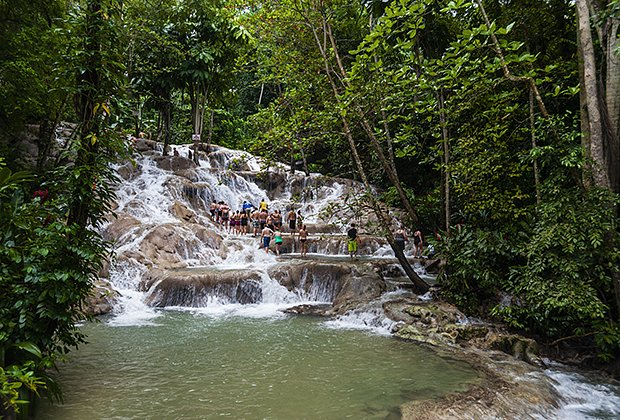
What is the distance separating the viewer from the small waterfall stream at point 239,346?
486 centimetres

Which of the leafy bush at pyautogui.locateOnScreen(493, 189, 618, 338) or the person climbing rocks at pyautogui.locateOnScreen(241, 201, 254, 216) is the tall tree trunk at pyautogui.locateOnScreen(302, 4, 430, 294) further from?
the person climbing rocks at pyautogui.locateOnScreen(241, 201, 254, 216)

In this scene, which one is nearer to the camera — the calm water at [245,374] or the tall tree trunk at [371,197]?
the calm water at [245,374]

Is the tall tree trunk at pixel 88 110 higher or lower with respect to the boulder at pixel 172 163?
lower

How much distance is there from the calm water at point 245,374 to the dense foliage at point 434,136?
98cm

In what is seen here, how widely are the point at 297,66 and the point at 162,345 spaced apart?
25.4 ft

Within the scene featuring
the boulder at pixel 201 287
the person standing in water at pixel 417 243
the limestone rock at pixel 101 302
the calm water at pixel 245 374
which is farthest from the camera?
the person standing in water at pixel 417 243

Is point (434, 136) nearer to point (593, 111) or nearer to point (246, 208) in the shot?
point (593, 111)

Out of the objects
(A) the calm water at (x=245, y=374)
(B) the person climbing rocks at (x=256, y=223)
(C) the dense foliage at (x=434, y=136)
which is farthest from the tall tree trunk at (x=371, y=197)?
(B) the person climbing rocks at (x=256, y=223)

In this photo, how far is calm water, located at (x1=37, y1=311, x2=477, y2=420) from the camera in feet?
15.2

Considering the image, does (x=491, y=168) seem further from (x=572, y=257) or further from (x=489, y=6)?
(x=489, y=6)

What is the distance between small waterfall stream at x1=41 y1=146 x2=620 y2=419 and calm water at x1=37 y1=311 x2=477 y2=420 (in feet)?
0.06

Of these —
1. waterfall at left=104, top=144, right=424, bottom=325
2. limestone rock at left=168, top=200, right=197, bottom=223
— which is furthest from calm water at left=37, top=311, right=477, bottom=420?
limestone rock at left=168, top=200, right=197, bottom=223

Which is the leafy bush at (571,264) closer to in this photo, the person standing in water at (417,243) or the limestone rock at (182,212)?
the person standing in water at (417,243)

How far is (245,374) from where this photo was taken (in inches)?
227
